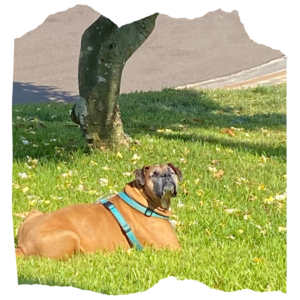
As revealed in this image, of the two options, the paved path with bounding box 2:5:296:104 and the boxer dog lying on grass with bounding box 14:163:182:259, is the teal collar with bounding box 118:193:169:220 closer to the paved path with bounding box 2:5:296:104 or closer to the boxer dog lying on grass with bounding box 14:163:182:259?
the boxer dog lying on grass with bounding box 14:163:182:259

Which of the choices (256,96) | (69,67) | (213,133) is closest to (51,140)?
(69,67)

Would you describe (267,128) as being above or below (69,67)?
below

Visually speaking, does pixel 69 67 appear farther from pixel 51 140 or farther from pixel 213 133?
pixel 213 133

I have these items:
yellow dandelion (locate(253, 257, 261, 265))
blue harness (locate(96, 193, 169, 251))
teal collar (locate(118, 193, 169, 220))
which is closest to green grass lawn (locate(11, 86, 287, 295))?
yellow dandelion (locate(253, 257, 261, 265))

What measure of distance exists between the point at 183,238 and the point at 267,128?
1.16m

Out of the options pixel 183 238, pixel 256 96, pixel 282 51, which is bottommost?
pixel 183 238

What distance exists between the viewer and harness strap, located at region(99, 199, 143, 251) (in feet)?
12.8

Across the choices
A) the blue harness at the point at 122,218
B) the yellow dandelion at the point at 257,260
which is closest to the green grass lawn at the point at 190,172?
the yellow dandelion at the point at 257,260

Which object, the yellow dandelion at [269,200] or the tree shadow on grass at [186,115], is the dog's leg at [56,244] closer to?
the tree shadow on grass at [186,115]

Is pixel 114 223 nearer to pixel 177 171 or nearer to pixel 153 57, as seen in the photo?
pixel 177 171

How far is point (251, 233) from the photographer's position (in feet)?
13.4

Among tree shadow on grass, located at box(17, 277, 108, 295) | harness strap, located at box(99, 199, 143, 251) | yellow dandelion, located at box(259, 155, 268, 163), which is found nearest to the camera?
tree shadow on grass, located at box(17, 277, 108, 295)

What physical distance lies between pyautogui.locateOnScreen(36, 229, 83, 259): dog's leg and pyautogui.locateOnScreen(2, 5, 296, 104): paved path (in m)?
0.97

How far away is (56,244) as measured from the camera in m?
3.73
